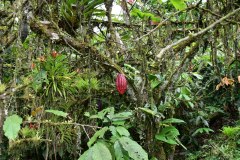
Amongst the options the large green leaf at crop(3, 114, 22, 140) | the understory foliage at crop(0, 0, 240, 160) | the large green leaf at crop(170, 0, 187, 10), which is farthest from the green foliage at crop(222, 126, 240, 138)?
the large green leaf at crop(3, 114, 22, 140)

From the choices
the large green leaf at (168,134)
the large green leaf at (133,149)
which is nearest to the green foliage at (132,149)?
the large green leaf at (133,149)

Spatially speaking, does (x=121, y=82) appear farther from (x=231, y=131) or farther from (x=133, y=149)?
(x=231, y=131)

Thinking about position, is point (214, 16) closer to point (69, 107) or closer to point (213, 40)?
point (213, 40)

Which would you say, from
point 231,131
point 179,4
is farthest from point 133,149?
point 231,131

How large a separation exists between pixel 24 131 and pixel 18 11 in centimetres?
75

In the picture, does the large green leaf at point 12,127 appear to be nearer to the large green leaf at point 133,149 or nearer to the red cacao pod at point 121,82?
the large green leaf at point 133,149

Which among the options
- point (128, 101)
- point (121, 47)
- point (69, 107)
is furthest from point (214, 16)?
point (69, 107)

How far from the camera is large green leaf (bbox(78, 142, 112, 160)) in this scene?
5.16ft

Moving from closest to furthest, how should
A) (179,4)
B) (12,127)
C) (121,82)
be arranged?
(12,127)
(121,82)
(179,4)

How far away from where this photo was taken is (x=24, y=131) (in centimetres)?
216

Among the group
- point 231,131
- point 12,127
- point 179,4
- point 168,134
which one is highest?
point 179,4

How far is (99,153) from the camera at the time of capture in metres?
1.59

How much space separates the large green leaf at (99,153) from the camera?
1571 mm

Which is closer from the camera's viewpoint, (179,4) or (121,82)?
(121,82)
